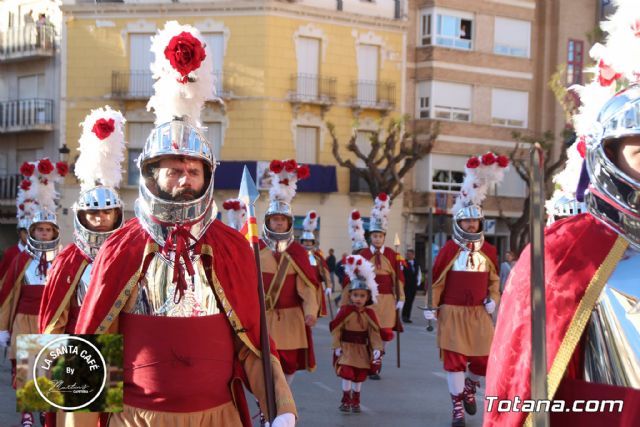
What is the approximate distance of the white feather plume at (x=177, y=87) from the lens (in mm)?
5082

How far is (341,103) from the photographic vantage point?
35.5 m

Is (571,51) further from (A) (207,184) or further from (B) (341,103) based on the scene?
(A) (207,184)

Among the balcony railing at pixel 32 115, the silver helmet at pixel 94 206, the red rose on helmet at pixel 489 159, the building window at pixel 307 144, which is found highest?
the balcony railing at pixel 32 115

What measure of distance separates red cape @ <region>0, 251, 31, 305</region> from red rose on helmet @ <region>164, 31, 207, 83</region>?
250 inches

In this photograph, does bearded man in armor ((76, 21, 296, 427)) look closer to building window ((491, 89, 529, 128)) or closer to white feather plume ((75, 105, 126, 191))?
white feather plume ((75, 105, 126, 191))

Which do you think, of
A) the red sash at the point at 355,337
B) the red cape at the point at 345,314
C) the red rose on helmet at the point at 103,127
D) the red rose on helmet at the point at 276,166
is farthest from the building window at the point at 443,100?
the red rose on helmet at the point at 103,127

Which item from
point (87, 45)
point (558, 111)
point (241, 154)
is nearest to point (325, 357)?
point (241, 154)

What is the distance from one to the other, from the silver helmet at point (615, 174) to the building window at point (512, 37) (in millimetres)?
35099

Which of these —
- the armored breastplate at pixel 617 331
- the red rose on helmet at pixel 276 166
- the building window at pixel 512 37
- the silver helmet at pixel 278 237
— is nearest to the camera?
the armored breastplate at pixel 617 331

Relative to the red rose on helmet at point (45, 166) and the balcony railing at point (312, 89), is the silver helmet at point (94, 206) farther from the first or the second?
the balcony railing at point (312, 89)

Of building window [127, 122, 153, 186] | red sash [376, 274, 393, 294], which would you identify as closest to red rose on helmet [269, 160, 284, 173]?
red sash [376, 274, 393, 294]

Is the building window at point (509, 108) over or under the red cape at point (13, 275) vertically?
over

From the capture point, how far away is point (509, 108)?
1523 inches

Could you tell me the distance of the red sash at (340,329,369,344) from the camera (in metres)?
11.7
